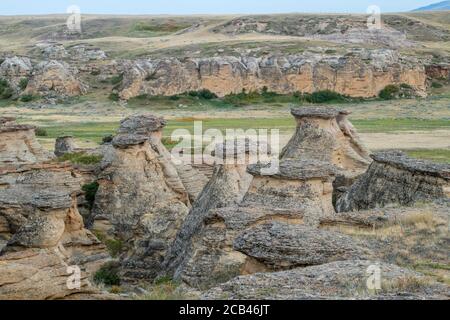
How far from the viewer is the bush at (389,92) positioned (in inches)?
1894

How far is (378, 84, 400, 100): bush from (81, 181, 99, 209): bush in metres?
34.5

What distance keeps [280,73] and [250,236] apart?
40.1 metres

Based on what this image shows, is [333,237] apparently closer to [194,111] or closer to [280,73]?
[194,111]

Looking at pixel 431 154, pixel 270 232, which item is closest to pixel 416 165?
pixel 270 232

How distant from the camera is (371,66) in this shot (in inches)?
1918

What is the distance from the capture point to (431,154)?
2597cm

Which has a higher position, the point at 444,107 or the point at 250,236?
the point at 250,236

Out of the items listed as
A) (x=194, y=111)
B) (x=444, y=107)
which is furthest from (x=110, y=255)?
(x=444, y=107)

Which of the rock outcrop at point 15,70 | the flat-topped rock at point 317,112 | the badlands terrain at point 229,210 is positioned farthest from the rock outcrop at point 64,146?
the rock outcrop at point 15,70

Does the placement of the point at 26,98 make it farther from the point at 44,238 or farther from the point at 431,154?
the point at 44,238

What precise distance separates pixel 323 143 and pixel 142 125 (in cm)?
461

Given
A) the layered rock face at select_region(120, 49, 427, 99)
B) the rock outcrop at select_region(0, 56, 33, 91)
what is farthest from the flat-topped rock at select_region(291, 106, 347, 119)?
the rock outcrop at select_region(0, 56, 33, 91)

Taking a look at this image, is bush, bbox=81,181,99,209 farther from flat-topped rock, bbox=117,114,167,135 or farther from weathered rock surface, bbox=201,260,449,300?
weathered rock surface, bbox=201,260,449,300

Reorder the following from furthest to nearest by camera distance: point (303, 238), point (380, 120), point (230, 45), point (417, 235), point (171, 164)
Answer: point (230, 45)
point (380, 120)
point (171, 164)
point (417, 235)
point (303, 238)
